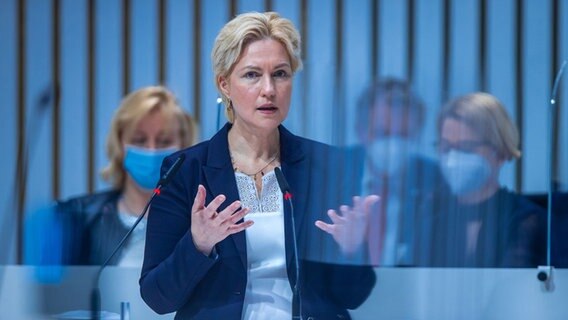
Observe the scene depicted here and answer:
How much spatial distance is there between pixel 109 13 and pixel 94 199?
0.48 m

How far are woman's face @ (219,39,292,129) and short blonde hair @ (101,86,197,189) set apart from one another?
620mm

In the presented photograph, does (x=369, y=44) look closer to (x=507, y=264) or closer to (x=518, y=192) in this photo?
(x=518, y=192)

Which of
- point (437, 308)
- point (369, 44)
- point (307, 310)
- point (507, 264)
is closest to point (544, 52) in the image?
point (369, 44)

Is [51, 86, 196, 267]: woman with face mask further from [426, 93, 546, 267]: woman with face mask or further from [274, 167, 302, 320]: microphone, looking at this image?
[426, 93, 546, 267]: woman with face mask

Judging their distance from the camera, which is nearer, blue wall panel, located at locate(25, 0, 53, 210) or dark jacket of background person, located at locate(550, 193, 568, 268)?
dark jacket of background person, located at locate(550, 193, 568, 268)

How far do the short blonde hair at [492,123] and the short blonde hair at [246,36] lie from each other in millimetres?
393

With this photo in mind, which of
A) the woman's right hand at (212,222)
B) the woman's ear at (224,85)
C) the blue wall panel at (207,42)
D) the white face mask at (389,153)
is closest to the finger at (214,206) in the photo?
the woman's right hand at (212,222)

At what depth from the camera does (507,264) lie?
5.36ft

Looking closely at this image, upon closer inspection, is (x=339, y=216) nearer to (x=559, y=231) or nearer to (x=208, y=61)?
(x=559, y=231)

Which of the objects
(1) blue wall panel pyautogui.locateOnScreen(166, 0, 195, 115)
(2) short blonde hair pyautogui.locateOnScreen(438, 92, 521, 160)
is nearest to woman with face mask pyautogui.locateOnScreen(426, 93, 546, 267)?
(2) short blonde hair pyautogui.locateOnScreen(438, 92, 521, 160)

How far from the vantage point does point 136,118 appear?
2.07 meters

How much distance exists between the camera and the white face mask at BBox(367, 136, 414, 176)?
5.65 ft

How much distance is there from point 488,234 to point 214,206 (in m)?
0.54

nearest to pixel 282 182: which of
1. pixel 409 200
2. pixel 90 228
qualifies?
pixel 409 200
